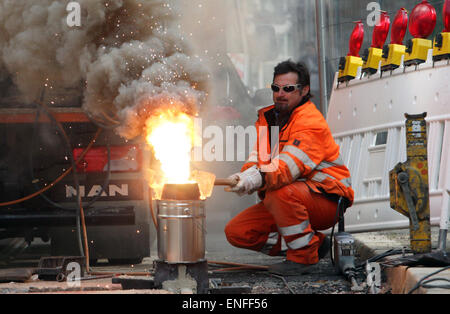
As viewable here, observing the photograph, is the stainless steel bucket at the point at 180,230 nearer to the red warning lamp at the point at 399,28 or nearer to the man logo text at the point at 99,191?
the man logo text at the point at 99,191

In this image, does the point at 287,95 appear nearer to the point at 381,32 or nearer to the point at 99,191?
the point at 99,191

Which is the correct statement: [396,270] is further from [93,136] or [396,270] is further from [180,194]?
[93,136]

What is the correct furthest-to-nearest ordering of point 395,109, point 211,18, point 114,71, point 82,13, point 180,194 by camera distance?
point 211,18, point 395,109, point 82,13, point 114,71, point 180,194

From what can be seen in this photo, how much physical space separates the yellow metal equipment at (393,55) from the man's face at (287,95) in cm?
182

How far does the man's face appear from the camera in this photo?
500 centimetres

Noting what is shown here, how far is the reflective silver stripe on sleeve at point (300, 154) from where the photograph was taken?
4.62m

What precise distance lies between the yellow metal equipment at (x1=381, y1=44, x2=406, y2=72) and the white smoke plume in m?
2.34

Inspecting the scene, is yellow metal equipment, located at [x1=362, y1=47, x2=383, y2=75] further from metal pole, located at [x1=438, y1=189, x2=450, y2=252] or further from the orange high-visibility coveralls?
metal pole, located at [x1=438, y1=189, x2=450, y2=252]

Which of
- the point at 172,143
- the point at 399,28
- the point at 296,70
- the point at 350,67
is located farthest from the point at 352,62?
the point at 172,143

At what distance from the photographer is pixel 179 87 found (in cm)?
431

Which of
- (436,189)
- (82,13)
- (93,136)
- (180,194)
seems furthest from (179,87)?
(436,189)

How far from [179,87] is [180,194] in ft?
2.42

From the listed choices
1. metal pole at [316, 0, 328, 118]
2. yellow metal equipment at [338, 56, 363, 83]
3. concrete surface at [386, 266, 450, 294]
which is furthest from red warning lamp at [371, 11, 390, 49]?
concrete surface at [386, 266, 450, 294]

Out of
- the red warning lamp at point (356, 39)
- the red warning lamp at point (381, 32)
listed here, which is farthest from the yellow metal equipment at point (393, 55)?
the red warning lamp at point (356, 39)
